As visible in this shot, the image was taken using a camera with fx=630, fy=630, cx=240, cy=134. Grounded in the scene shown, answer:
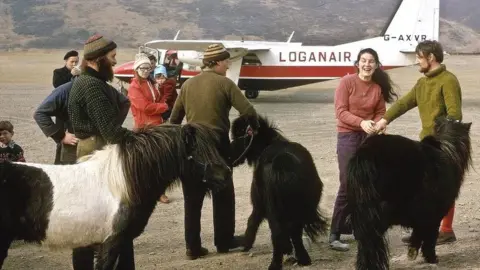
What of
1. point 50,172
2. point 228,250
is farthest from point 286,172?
point 50,172

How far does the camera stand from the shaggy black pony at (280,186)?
15.5 feet

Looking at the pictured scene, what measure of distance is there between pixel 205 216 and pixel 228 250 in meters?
1.32

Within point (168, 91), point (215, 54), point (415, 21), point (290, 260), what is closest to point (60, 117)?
point (215, 54)

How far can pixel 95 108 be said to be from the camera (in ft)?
13.5

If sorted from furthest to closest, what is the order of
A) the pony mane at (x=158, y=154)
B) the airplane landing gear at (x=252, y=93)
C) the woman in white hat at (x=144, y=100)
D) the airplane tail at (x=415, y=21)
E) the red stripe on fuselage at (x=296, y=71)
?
the airplane tail at (x=415, y=21) → the airplane landing gear at (x=252, y=93) → the red stripe on fuselage at (x=296, y=71) → the woman in white hat at (x=144, y=100) → the pony mane at (x=158, y=154)

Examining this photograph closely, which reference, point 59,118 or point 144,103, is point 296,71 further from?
point 59,118

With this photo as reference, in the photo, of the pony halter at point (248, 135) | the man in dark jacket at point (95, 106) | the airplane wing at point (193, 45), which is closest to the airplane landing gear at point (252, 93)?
the airplane wing at point (193, 45)

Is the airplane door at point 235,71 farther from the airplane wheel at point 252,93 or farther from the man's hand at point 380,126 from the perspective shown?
the man's hand at point 380,126

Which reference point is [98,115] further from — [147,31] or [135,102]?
[147,31]

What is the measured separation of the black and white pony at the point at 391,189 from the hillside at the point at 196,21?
52290mm

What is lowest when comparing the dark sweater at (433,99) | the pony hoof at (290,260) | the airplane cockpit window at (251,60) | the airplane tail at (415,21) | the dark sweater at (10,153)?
the pony hoof at (290,260)

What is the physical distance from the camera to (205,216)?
6.88 m

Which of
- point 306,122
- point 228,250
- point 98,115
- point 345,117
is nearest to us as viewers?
point 98,115

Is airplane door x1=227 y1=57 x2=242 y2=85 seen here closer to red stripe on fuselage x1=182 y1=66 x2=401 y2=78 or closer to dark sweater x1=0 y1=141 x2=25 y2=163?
red stripe on fuselage x1=182 y1=66 x2=401 y2=78
